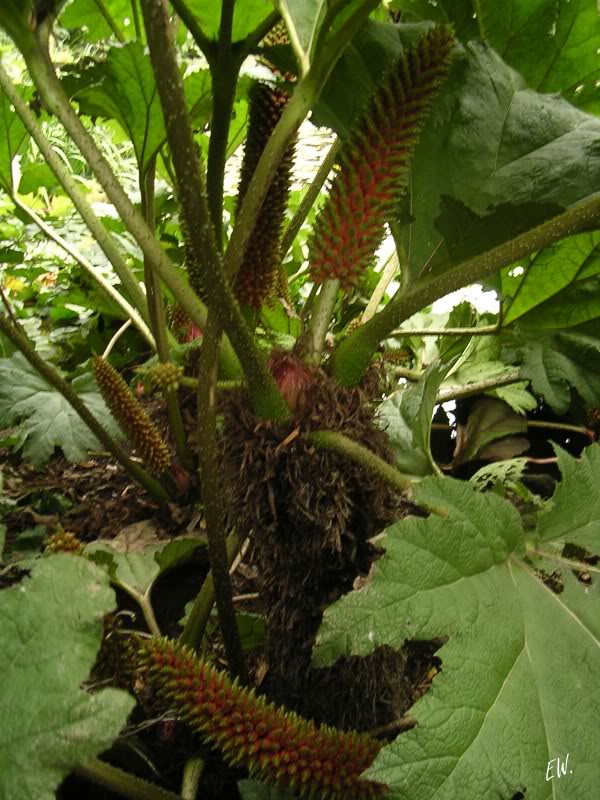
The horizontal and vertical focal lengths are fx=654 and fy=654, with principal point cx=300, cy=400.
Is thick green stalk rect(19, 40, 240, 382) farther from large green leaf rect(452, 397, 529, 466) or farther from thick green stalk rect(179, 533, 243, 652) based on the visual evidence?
large green leaf rect(452, 397, 529, 466)

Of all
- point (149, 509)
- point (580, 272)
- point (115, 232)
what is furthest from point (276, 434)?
point (115, 232)

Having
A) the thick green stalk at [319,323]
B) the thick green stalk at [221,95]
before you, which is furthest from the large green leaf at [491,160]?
the thick green stalk at [221,95]

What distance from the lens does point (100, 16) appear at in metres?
0.97

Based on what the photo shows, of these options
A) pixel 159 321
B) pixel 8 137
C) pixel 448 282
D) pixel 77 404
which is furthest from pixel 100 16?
pixel 448 282

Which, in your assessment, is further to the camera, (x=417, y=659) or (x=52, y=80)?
(x=417, y=659)

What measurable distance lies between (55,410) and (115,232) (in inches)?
21.0

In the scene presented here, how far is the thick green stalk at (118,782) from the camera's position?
56cm

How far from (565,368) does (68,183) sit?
686mm

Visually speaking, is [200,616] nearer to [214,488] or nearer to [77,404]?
[214,488]

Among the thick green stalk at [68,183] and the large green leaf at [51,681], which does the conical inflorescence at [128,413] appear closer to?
the thick green stalk at [68,183]

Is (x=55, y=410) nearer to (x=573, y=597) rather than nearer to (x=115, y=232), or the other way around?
(x=115, y=232)

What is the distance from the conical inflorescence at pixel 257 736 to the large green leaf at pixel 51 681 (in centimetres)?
15

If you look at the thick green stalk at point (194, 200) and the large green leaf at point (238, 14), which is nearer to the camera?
the thick green stalk at point (194, 200)

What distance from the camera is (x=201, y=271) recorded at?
0.54 m
